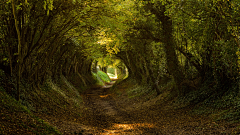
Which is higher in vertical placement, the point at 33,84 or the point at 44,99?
the point at 33,84

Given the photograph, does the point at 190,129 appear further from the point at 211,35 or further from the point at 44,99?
the point at 44,99

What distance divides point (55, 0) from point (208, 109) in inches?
318

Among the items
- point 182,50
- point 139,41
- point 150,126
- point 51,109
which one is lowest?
point 150,126

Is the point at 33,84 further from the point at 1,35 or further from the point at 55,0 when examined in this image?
the point at 55,0

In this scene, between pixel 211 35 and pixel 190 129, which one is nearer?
pixel 190 129

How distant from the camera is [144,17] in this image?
43.4 feet

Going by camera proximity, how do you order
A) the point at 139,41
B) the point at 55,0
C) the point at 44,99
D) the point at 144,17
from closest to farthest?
the point at 55,0 < the point at 44,99 < the point at 144,17 < the point at 139,41

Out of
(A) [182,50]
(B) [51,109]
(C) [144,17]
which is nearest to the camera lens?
(B) [51,109]

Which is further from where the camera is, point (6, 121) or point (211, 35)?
point (211, 35)

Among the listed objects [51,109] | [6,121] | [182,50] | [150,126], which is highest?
[182,50]

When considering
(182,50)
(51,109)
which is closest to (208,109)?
(182,50)

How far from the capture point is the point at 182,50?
12422 millimetres

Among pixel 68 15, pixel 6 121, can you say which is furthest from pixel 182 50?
pixel 6 121

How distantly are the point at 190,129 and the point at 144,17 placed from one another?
7.86m
